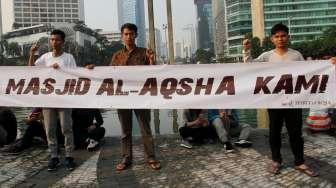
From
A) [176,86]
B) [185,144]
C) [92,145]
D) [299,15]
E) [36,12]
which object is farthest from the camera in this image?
A: [36,12]

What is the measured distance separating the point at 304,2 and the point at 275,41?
115888mm

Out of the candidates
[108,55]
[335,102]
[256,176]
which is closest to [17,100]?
[256,176]

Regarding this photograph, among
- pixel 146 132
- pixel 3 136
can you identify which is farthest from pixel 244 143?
pixel 3 136

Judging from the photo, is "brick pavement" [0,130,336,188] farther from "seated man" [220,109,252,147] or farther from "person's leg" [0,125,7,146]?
"person's leg" [0,125,7,146]

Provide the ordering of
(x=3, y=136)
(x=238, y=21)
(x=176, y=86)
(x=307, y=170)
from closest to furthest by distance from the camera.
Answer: (x=307, y=170) < (x=176, y=86) < (x=3, y=136) < (x=238, y=21)

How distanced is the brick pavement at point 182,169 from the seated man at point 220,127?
0.14m

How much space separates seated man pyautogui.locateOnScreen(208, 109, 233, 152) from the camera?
23.6 feet

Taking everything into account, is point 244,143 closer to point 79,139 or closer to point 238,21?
point 79,139

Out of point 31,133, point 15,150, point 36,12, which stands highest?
point 36,12

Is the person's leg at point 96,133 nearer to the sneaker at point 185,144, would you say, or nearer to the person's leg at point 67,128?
the person's leg at point 67,128

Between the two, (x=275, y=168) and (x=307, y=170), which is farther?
(x=275, y=168)

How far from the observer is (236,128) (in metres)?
8.04

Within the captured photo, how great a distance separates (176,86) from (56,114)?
68.5 inches

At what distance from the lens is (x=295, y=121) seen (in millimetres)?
5836
